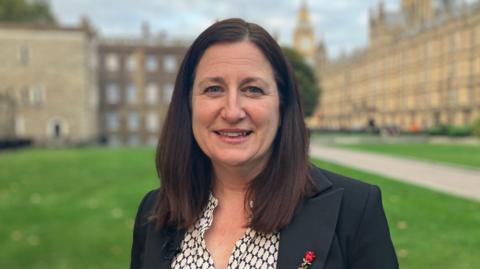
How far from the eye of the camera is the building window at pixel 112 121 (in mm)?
56625

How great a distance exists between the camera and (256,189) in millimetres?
1800

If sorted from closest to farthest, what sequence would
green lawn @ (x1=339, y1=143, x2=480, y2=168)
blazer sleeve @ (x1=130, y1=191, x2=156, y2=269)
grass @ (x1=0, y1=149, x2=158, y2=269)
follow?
blazer sleeve @ (x1=130, y1=191, x2=156, y2=269)
grass @ (x1=0, y1=149, x2=158, y2=269)
green lawn @ (x1=339, y1=143, x2=480, y2=168)

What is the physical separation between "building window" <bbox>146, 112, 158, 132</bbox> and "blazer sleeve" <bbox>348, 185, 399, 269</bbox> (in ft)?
188

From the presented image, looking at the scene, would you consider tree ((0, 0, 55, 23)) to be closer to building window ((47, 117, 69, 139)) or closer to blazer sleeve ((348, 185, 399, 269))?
building window ((47, 117, 69, 139))

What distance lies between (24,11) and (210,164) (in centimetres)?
5665

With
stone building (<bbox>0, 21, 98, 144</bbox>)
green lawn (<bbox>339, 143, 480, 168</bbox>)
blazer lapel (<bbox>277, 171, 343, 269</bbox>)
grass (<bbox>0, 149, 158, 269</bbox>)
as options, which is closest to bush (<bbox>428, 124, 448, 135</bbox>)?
green lawn (<bbox>339, 143, 480, 168</bbox>)

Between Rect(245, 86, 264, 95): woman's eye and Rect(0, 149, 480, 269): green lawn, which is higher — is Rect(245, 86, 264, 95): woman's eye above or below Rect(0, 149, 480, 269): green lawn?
above

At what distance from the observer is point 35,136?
42844 mm

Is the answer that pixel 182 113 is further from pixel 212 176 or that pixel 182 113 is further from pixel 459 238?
pixel 459 238

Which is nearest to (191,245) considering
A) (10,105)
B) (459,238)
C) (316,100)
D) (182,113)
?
(182,113)

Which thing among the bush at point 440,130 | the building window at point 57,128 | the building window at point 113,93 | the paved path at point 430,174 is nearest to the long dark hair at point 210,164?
the paved path at point 430,174

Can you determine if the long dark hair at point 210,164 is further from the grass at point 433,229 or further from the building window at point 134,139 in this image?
the building window at point 134,139

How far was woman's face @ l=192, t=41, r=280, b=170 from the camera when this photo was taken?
1.66m

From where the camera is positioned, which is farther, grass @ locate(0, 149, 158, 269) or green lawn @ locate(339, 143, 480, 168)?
green lawn @ locate(339, 143, 480, 168)
